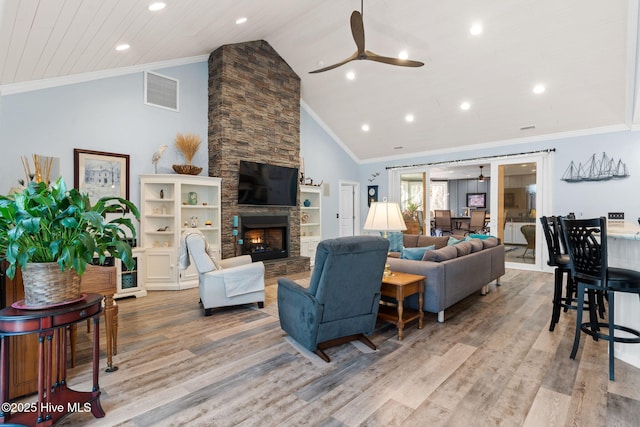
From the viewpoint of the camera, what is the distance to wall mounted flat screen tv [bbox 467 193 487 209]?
43.2 feet

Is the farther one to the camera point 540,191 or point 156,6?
point 540,191

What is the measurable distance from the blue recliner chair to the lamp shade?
0.67m

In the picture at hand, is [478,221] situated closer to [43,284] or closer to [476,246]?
[476,246]

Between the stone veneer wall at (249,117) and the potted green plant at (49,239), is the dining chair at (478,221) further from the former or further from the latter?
the potted green plant at (49,239)

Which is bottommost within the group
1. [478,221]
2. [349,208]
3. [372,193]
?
[478,221]

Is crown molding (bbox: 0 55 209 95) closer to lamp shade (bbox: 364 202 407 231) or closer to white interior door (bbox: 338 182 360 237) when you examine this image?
→ lamp shade (bbox: 364 202 407 231)

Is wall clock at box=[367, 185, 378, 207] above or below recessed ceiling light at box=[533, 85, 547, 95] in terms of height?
below

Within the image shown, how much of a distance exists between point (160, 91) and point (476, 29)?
5.11 metres

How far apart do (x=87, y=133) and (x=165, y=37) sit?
1.80 metres

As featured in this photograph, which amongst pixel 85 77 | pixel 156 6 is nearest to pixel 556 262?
pixel 156 6

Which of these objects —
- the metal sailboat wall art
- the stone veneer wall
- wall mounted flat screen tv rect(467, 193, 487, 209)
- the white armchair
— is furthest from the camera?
wall mounted flat screen tv rect(467, 193, 487, 209)

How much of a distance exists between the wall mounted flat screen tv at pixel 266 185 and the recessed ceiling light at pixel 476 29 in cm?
393

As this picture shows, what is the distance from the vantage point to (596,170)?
5.97 meters

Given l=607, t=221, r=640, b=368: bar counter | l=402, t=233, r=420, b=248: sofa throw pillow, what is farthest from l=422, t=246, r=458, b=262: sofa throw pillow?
l=402, t=233, r=420, b=248: sofa throw pillow
